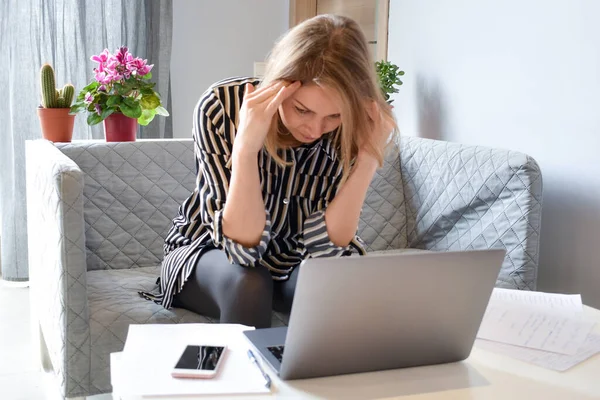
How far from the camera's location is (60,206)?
1541 mm

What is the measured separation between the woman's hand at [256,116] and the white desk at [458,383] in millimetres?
562

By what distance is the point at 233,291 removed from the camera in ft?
4.27

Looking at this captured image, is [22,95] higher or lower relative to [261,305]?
higher

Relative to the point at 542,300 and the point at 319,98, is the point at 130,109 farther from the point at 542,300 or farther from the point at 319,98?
the point at 542,300

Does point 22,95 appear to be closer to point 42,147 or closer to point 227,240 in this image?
point 42,147

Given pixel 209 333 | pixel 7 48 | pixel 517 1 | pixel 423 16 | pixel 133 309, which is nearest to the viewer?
pixel 209 333

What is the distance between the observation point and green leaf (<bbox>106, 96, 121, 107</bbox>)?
209 cm

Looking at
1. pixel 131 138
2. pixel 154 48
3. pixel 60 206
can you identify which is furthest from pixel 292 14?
pixel 60 206

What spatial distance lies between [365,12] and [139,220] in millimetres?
1477

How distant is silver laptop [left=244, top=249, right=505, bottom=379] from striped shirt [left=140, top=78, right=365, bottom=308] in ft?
1.84

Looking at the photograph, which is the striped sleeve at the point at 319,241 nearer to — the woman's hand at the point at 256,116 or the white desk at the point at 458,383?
the woman's hand at the point at 256,116

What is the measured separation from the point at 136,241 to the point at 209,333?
1071mm

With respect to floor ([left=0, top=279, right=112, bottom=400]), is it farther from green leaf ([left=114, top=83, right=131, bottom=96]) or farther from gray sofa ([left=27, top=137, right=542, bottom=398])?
green leaf ([left=114, top=83, right=131, bottom=96])

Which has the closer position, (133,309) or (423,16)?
(133,309)
